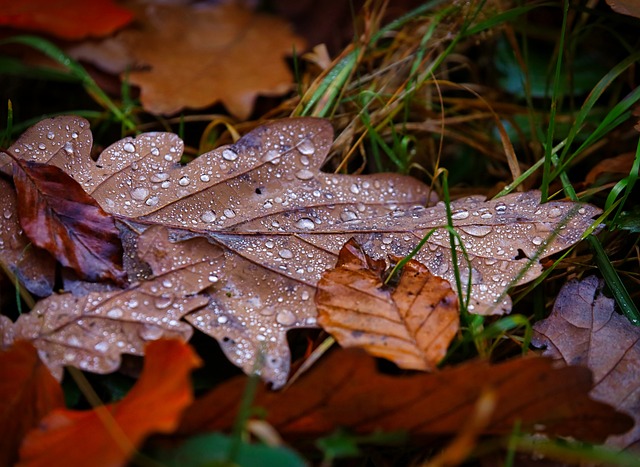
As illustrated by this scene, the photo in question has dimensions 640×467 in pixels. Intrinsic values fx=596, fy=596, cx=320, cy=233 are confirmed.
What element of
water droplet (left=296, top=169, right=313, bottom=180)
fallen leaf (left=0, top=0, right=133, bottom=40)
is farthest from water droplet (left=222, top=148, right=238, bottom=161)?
fallen leaf (left=0, top=0, right=133, bottom=40)

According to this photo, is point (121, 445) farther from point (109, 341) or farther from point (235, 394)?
point (109, 341)

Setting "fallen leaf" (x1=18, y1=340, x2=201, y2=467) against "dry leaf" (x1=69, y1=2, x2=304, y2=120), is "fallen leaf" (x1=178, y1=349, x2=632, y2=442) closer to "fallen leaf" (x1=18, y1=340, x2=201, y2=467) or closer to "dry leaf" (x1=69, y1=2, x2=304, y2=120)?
"fallen leaf" (x1=18, y1=340, x2=201, y2=467)

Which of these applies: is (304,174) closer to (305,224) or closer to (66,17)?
(305,224)

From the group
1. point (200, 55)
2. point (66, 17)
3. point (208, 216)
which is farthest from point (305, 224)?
point (66, 17)

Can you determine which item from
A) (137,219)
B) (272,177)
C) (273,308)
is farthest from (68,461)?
(272,177)

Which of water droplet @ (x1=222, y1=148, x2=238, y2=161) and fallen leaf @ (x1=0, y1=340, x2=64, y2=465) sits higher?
water droplet @ (x1=222, y1=148, x2=238, y2=161)
